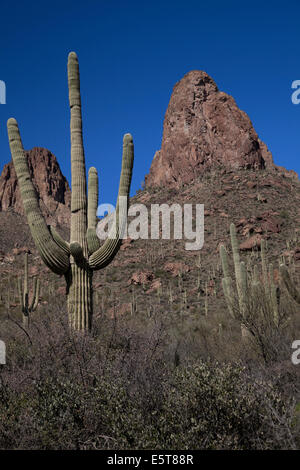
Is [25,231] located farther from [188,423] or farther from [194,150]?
[188,423]

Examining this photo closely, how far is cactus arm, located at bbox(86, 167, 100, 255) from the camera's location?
297 inches

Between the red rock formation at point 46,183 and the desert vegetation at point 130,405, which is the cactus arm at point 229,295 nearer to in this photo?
the desert vegetation at point 130,405

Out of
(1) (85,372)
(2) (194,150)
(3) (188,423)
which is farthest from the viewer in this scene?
(2) (194,150)

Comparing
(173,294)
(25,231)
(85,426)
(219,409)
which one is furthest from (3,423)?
(25,231)

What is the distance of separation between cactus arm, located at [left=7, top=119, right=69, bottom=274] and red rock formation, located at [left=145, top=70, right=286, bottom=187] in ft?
177

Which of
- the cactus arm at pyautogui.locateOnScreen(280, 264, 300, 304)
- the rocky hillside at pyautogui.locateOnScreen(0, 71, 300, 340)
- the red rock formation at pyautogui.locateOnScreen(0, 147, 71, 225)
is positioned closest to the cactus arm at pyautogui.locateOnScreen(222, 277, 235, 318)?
the cactus arm at pyautogui.locateOnScreen(280, 264, 300, 304)

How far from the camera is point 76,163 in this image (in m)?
7.88

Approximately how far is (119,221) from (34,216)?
153 cm

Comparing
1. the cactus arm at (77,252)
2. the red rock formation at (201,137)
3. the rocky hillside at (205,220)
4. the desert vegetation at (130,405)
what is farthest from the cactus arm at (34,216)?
the red rock formation at (201,137)

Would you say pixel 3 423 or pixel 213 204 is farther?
pixel 213 204

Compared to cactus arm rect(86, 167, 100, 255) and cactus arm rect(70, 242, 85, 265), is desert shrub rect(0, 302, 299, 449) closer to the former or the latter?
cactus arm rect(70, 242, 85, 265)

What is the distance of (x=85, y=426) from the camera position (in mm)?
4422

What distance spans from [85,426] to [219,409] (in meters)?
1.49

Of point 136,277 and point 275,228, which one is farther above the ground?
point 275,228
